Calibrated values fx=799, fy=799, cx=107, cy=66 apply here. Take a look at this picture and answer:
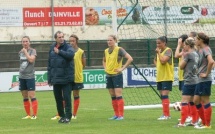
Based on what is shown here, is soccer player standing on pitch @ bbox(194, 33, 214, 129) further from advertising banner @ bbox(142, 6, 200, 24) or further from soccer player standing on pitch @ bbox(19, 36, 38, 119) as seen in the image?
advertising banner @ bbox(142, 6, 200, 24)

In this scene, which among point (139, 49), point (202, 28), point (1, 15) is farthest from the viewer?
point (1, 15)

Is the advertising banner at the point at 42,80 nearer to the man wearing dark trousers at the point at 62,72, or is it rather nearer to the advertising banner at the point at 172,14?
the advertising banner at the point at 172,14

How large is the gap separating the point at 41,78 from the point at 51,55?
1482 centimetres

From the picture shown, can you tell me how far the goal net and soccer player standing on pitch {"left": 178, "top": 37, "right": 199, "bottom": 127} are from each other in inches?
285

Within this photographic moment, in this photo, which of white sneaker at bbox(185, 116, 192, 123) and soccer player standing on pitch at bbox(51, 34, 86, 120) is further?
soccer player standing on pitch at bbox(51, 34, 86, 120)

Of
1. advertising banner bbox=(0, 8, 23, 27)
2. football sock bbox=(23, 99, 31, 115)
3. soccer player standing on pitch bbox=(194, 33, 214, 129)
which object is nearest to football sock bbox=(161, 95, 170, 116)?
soccer player standing on pitch bbox=(194, 33, 214, 129)

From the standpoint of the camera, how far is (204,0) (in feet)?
113

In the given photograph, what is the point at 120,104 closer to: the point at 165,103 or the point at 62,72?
the point at 165,103

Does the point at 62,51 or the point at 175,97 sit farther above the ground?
the point at 62,51

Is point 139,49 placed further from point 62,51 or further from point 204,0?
point 62,51

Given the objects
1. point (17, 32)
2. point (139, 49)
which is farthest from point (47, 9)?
point (139, 49)

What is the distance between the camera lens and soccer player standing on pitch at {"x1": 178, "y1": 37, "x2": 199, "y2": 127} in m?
17.2

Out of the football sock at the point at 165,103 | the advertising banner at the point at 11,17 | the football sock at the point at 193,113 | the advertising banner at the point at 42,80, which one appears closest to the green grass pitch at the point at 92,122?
the football sock at the point at 165,103

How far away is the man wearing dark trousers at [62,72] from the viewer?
18.3m
